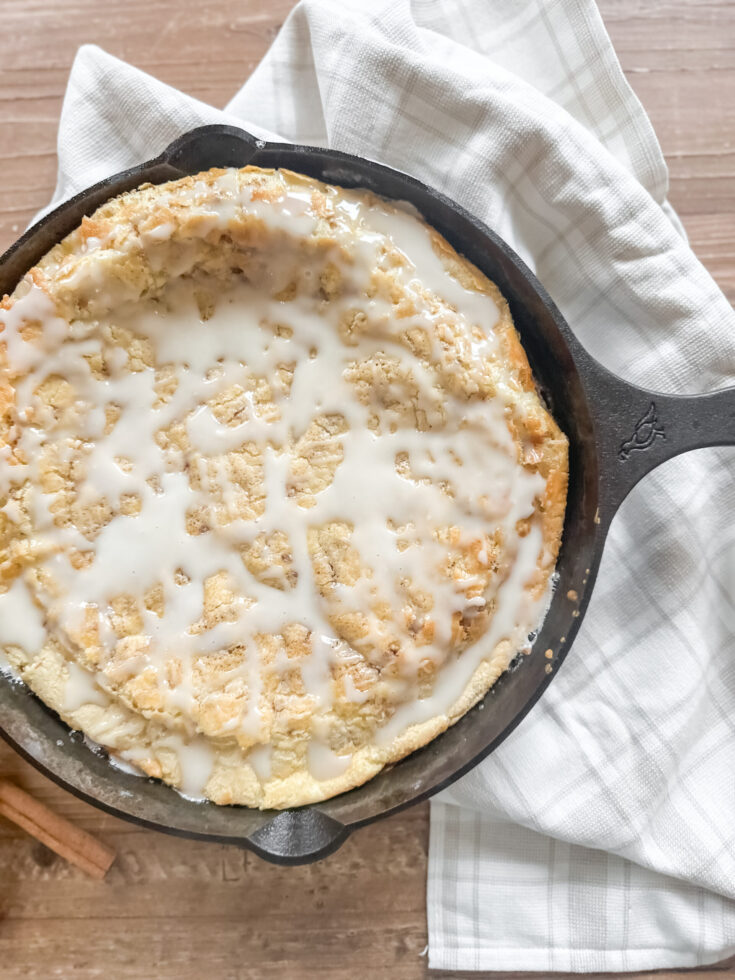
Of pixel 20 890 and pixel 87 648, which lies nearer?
pixel 87 648

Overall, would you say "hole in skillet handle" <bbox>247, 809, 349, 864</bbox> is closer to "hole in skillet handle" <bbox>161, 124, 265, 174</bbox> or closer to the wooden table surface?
the wooden table surface

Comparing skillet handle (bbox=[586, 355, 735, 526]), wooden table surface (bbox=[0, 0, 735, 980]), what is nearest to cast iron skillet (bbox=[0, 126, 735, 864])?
skillet handle (bbox=[586, 355, 735, 526])

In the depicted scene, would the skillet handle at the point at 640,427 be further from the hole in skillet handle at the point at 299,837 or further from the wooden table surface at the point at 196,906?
the wooden table surface at the point at 196,906

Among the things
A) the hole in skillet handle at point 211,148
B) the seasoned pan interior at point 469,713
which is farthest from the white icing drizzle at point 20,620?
the hole in skillet handle at point 211,148

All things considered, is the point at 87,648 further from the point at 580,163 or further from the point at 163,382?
the point at 580,163

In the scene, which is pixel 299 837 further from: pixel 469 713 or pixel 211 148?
pixel 211 148

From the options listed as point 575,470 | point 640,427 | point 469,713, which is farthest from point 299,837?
point 640,427

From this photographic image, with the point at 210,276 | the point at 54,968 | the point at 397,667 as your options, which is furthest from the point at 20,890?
the point at 210,276
